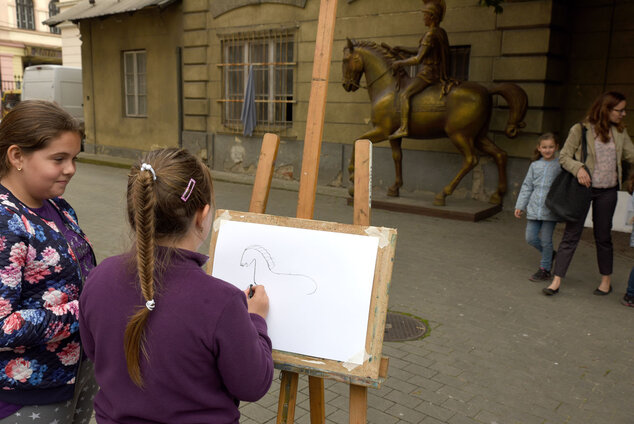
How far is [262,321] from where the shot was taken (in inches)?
68.1

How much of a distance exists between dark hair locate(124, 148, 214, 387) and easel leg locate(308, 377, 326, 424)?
1.05m

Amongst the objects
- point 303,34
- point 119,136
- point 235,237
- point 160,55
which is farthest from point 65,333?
point 119,136

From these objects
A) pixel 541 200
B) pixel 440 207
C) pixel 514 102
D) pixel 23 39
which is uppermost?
pixel 23 39

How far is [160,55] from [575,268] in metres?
11.4

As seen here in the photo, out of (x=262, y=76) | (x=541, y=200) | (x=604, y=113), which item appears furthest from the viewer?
(x=262, y=76)

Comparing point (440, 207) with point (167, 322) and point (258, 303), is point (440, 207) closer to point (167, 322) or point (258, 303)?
point (258, 303)

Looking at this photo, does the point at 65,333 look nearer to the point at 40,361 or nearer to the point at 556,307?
the point at 40,361

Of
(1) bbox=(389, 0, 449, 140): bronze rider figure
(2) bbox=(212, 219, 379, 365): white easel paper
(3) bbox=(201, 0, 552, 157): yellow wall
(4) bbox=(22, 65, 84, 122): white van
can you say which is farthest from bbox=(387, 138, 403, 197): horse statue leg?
(4) bbox=(22, 65, 84, 122): white van

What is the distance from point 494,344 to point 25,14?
35772 millimetres

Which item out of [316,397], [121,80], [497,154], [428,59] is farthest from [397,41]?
[316,397]

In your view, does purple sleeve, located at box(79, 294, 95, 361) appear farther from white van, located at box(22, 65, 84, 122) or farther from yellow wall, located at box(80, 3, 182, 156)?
white van, located at box(22, 65, 84, 122)

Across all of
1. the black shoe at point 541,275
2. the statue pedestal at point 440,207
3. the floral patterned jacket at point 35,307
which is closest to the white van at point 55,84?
the statue pedestal at point 440,207

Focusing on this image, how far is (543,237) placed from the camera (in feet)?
18.1

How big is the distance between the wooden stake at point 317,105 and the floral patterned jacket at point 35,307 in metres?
0.96
